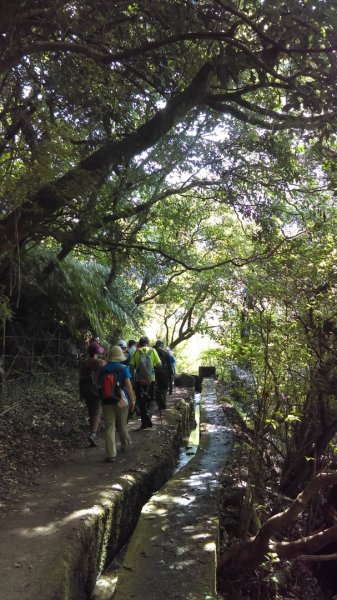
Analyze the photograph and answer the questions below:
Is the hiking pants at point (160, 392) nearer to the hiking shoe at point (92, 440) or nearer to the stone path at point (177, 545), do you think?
the hiking shoe at point (92, 440)

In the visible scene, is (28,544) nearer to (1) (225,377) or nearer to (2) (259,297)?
(2) (259,297)

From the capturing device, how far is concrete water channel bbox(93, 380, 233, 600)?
147 inches

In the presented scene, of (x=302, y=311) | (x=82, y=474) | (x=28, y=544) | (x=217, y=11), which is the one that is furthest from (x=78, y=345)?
(x=217, y=11)

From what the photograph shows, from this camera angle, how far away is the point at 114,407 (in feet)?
22.9

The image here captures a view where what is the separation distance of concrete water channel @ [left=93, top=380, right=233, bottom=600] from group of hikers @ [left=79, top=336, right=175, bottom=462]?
1226 mm

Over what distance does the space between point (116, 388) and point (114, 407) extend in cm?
29

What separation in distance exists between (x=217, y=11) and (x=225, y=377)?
57.0 ft

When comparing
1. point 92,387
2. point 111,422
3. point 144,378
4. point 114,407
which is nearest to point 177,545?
point 111,422

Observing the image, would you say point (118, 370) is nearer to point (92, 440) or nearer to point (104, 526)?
point (92, 440)

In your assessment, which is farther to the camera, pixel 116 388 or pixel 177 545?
pixel 116 388

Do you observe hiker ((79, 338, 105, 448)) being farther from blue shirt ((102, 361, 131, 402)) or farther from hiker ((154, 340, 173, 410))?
hiker ((154, 340, 173, 410))

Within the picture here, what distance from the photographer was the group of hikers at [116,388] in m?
6.92

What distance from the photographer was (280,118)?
18.5 ft

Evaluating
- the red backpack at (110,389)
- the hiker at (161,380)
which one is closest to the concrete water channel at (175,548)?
the red backpack at (110,389)
